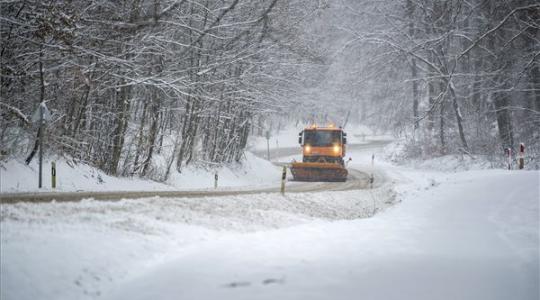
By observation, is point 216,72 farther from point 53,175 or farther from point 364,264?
point 364,264

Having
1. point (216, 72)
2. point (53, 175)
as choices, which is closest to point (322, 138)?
point (216, 72)

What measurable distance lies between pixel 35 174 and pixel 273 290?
9884 mm

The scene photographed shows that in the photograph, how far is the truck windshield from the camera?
23.0m

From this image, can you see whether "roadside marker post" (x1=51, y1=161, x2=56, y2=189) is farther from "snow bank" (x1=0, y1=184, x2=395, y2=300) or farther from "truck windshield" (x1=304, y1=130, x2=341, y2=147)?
"truck windshield" (x1=304, y1=130, x2=341, y2=147)

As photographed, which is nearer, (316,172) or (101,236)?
(101,236)

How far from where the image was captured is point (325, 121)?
2357 inches

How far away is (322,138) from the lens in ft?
75.8

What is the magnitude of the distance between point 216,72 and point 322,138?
7511mm

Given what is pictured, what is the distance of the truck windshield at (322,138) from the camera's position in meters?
23.0

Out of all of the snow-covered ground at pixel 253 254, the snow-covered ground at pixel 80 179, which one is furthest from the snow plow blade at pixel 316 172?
the snow-covered ground at pixel 253 254

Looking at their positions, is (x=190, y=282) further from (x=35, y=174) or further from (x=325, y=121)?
(x=325, y=121)

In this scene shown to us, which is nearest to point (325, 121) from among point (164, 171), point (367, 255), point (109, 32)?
point (164, 171)

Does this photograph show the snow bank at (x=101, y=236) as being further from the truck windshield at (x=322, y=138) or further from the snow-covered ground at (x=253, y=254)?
the truck windshield at (x=322, y=138)

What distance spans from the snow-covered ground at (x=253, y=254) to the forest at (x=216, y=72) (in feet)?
19.2
